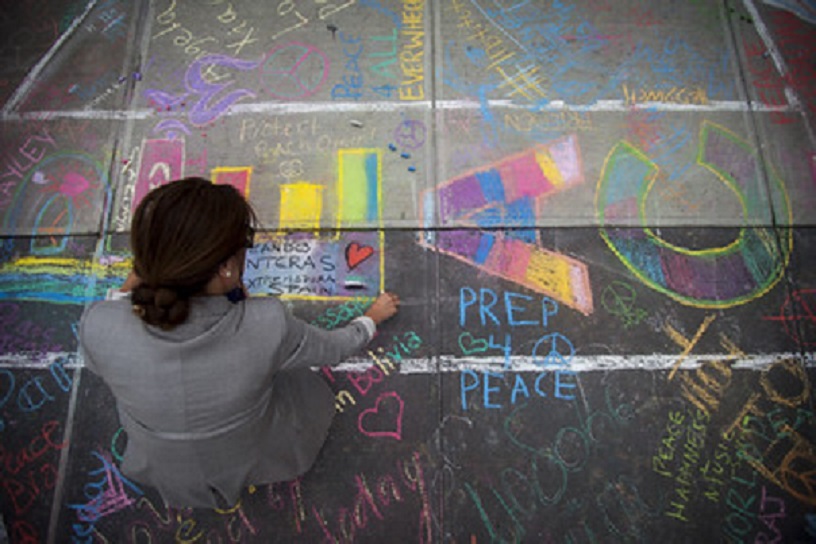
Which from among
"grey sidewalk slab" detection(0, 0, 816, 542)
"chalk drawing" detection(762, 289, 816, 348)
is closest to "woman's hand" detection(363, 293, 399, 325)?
"grey sidewalk slab" detection(0, 0, 816, 542)

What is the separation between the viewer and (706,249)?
11.7 feet

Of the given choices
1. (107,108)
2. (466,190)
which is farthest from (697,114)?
(107,108)

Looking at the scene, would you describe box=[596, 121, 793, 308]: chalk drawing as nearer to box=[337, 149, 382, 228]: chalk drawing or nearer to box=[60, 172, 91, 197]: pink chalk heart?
box=[337, 149, 382, 228]: chalk drawing

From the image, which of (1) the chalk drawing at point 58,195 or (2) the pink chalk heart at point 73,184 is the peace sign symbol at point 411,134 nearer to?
(1) the chalk drawing at point 58,195

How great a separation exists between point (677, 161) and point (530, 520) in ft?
8.71

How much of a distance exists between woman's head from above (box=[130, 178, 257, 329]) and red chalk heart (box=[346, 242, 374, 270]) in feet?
5.49

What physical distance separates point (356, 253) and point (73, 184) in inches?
84.1

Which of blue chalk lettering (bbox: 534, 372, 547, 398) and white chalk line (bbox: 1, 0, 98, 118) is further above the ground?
white chalk line (bbox: 1, 0, 98, 118)

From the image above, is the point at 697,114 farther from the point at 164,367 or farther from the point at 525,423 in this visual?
the point at 164,367

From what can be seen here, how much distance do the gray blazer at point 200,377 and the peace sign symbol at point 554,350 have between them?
142 cm

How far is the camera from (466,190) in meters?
3.69

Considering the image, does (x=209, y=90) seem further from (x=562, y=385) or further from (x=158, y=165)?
(x=562, y=385)

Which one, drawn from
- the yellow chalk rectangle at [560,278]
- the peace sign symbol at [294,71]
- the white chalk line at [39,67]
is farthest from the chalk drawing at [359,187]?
the white chalk line at [39,67]

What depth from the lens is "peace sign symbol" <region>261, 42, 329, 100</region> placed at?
396 cm
